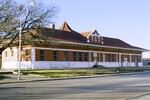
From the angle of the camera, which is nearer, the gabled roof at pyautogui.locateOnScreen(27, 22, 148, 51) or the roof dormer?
the gabled roof at pyautogui.locateOnScreen(27, 22, 148, 51)

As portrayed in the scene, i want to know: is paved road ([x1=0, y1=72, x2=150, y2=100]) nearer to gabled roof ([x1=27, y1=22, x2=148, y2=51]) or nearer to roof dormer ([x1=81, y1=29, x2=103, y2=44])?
gabled roof ([x1=27, y1=22, x2=148, y2=51])

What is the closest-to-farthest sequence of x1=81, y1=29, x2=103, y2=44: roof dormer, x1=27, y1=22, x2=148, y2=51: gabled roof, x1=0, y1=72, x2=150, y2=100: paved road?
x1=0, y1=72, x2=150, y2=100: paved road < x1=27, y1=22, x2=148, y2=51: gabled roof < x1=81, y1=29, x2=103, y2=44: roof dormer

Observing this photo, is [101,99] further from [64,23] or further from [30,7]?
[64,23]

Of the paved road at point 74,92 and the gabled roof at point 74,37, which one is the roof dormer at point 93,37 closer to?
the gabled roof at point 74,37

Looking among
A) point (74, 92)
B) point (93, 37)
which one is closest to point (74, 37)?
point (93, 37)

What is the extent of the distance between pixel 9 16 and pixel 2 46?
4.27 metres

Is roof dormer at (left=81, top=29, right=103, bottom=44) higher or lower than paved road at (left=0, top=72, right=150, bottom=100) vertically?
higher

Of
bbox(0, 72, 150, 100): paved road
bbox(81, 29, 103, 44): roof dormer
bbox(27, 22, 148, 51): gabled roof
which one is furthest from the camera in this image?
bbox(81, 29, 103, 44): roof dormer

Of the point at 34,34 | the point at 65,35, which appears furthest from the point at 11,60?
the point at 34,34

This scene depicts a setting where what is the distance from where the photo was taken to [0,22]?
35156 mm

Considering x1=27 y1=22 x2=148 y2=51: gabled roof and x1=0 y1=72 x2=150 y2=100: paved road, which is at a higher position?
x1=27 y1=22 x2=148 y2=51: gabled roof

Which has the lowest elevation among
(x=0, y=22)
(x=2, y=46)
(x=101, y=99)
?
(x=101, y=99)

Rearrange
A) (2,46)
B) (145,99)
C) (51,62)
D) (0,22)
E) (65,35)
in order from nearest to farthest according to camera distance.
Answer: (145,99), (0,22), (2,46), (51,62), (65,35)

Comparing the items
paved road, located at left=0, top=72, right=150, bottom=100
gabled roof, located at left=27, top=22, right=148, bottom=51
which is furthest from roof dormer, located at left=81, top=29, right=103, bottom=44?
paved road, located at left=0, top=72, right=150, bottom=100
